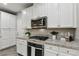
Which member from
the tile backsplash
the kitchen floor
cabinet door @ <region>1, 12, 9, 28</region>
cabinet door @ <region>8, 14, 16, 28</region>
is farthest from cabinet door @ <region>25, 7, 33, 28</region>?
the kitchen floor

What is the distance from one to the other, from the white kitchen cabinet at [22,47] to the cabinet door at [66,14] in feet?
2.79

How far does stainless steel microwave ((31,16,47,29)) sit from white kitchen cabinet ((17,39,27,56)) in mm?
416

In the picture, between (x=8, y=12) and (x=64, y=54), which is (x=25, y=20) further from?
(x=64, y=54)

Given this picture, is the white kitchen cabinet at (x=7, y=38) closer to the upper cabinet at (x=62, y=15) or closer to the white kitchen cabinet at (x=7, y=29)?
the white kitchen cabinet at (x=7, y=29)

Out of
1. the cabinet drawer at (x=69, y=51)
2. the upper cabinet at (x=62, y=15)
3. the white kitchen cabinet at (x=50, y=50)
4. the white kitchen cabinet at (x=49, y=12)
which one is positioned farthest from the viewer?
the white kitchen cabinet at (x=49, y=12)

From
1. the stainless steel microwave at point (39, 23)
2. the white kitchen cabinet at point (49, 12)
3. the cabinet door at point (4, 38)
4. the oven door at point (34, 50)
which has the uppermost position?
the white kitchen cabinet at point (49, 12)

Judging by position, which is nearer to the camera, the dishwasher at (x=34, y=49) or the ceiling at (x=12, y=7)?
the ceiling at (x=12, y=7)

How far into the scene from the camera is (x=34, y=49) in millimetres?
1804

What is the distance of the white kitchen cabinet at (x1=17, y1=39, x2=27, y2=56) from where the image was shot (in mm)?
1745

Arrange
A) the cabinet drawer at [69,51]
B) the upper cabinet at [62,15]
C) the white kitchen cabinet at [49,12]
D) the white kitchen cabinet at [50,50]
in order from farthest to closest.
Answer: the white kitchen cabinet at [49,12] < the upper cabinet at [62,15] < the white kitchen cabinet at [50,50] < the cabinet drawer at [69,51]

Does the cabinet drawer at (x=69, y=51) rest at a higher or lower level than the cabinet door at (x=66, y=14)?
lower

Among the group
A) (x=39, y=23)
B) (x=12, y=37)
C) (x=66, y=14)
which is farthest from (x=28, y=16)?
(x=66, y=14)

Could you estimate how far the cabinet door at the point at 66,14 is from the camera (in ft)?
5.62

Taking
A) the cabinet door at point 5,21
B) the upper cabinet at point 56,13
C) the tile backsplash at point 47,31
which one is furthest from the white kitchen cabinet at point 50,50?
the cabinet door at point 5,21
